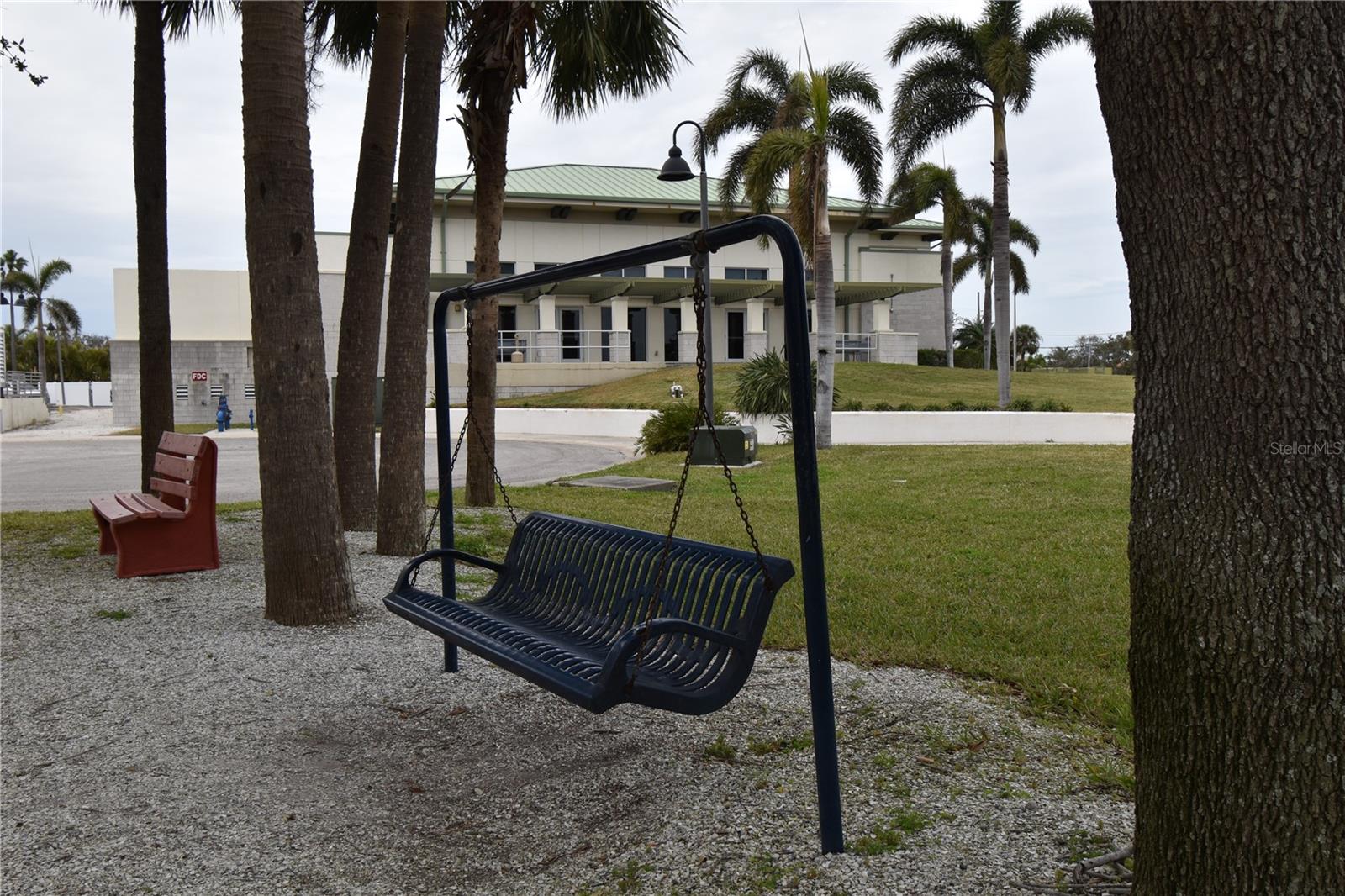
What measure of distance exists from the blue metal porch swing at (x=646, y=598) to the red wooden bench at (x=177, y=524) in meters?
2.78

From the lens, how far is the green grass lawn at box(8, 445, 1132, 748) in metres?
5.31

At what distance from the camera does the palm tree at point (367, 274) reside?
8.95m

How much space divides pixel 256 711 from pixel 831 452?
14.9 metres

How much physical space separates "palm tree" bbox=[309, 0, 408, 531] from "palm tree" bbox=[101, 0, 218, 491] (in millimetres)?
1600

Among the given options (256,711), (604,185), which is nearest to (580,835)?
(256,711)

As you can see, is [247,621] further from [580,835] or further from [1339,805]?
[1339,805]

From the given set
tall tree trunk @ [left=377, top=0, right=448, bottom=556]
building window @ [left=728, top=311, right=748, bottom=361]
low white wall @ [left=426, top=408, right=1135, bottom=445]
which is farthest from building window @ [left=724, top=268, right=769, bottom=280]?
tall tree trunk @ [left=377, top=0, right=448, bottom=556]

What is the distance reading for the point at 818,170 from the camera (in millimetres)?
21156

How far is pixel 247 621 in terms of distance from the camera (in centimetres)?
614

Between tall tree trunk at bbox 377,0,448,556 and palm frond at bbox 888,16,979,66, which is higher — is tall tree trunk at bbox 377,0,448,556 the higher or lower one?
the lower one

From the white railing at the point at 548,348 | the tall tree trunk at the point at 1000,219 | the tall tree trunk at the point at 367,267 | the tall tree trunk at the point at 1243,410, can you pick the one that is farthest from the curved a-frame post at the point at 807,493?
the white railing at the point at 548,348

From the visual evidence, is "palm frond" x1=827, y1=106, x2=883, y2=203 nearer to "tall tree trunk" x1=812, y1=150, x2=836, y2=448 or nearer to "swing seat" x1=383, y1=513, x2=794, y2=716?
"tall tree trunk" x1=812, y1=150, x2=836, y2=448

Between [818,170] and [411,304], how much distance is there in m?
14.5

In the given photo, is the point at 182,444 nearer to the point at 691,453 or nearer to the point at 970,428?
the point at 691,453
